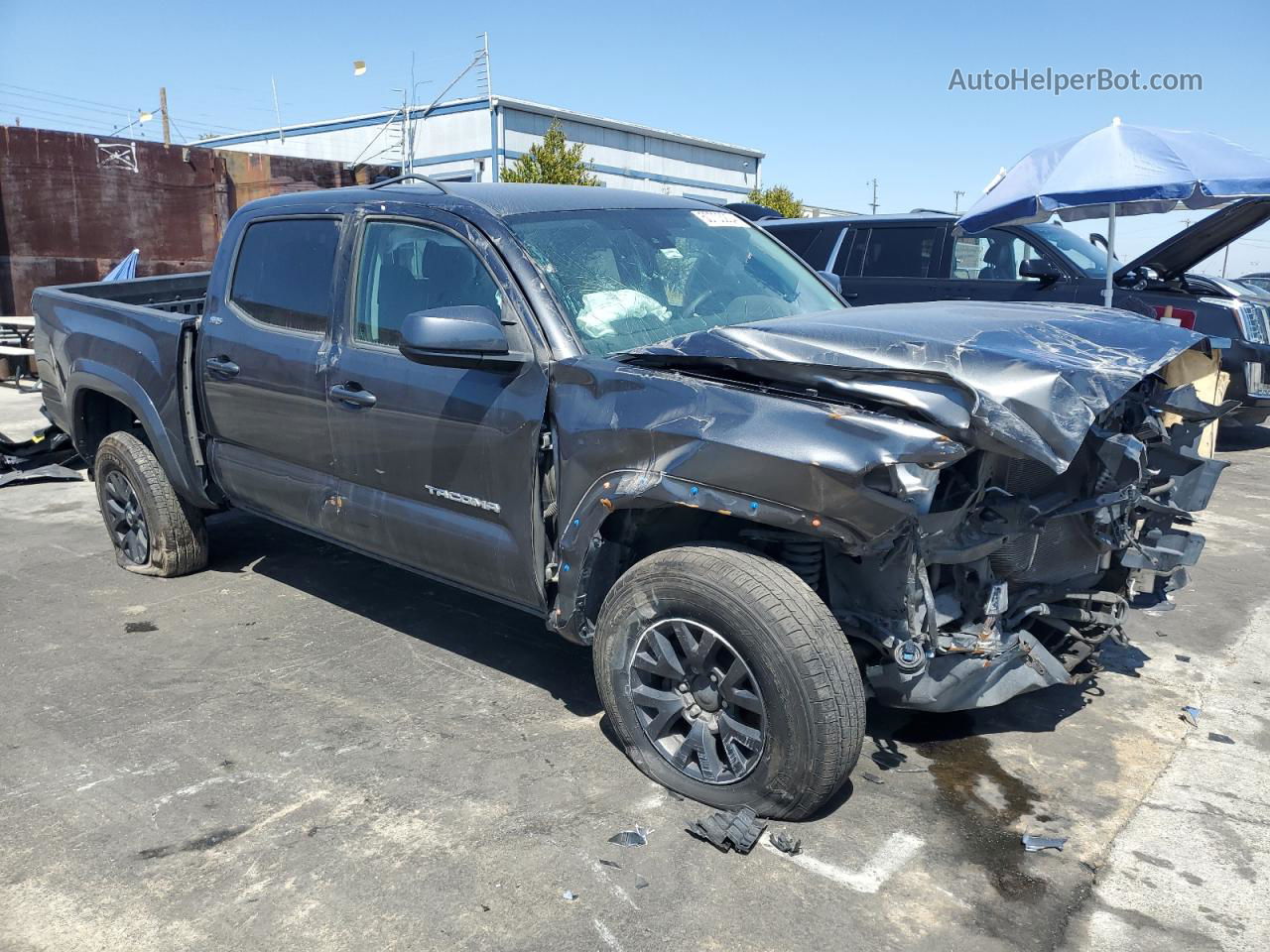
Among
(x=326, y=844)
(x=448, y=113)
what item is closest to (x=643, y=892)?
(x=326, y=844)

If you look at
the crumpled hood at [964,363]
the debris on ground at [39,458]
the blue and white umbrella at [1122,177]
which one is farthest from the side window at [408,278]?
the blue and white umbrella at [1122,177]

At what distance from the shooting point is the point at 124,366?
Answer: 510 centimetres

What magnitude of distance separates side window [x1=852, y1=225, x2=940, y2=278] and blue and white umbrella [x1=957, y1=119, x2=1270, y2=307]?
1.34m

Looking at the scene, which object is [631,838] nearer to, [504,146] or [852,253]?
[852,253]

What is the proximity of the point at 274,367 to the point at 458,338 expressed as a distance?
1.39 meters

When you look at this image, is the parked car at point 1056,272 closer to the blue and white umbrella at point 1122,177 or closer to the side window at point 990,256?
the side window at point 990,256

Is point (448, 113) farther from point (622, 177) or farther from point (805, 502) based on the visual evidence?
point (805, 502)

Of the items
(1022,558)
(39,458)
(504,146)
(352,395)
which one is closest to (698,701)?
(1022,558)

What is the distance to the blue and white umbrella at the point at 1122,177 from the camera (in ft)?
23.8

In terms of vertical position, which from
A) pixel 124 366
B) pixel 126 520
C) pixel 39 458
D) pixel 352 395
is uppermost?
pixel 352 395

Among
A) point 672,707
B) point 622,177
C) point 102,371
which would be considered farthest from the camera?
point 622,177

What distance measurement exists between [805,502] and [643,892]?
3.73ft

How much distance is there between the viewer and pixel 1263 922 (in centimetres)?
266

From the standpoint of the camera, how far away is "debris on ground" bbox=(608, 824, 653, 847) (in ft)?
9.82
